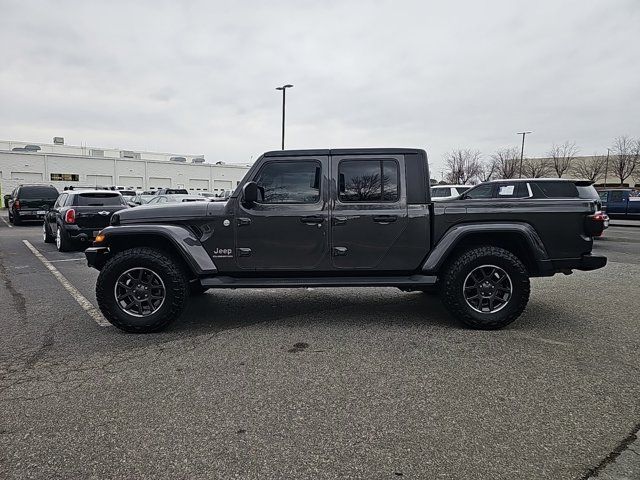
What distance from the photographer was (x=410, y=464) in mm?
2441

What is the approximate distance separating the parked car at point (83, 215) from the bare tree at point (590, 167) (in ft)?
164

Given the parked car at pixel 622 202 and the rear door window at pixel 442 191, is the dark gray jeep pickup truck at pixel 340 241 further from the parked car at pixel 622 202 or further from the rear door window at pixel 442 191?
the parked car at pixel 622 202

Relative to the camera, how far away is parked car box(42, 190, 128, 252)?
10.8 m

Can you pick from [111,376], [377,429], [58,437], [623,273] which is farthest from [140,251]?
[623,273]

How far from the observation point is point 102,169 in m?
45.3

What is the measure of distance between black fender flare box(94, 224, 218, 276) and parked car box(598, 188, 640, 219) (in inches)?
855

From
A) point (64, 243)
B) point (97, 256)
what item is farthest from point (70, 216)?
point (97, 256)

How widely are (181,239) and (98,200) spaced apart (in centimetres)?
783

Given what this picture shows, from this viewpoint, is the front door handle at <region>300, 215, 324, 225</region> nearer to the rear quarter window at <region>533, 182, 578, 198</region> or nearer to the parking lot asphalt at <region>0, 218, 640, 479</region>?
the parking lot asphalt at <region>0, 218, 640, 479</region>

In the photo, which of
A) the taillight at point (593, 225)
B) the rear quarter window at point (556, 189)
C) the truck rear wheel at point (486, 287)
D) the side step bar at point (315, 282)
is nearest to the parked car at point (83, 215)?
the side step bar at point (315, 282)

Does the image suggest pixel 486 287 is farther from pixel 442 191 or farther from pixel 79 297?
pixel 442 191

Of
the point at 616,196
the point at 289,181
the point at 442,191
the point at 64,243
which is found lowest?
the point at 64,243

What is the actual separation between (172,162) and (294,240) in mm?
49995

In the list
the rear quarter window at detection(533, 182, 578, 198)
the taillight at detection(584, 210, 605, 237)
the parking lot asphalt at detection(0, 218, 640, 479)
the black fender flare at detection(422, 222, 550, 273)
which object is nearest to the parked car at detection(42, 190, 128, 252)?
the parking lot asphalt at detection(0, 218, 640, 479)
